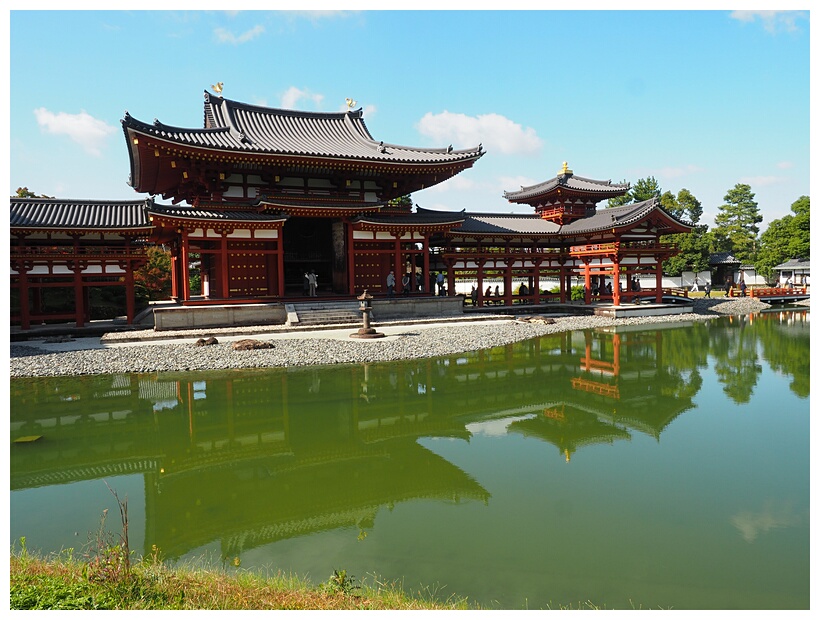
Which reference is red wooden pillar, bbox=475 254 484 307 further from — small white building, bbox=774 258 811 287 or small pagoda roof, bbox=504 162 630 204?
small white building, bbox=774 258 811 287

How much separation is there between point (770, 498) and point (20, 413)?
10986mm

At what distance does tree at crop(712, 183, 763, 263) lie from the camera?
5100 cm

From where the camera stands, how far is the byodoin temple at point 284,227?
1834cm

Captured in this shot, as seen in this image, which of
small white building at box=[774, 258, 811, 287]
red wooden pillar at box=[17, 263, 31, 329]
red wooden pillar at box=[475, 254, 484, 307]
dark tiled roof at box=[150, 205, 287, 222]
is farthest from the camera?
small white building at box=[774, 258, 811, 287]

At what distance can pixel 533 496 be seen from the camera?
5.37m

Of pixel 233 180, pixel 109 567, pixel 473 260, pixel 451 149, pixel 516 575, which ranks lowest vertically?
pixel 516 575

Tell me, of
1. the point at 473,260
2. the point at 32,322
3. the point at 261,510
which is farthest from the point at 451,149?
the point at 261,510

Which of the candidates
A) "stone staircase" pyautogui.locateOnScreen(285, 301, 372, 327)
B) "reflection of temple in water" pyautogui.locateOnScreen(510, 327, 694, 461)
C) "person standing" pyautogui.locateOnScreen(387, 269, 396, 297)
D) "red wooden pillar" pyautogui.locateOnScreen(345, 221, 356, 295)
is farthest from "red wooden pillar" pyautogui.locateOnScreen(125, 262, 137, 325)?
"reflection of temple in water" pyautogui.locateOnScreen(510, 327, 694, 461)


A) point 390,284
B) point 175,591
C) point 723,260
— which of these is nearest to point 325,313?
point 390,284

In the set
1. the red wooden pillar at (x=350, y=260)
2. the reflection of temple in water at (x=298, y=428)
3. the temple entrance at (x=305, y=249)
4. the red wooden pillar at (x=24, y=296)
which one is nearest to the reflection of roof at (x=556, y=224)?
the red wooden pillar at (x=350, y=260)

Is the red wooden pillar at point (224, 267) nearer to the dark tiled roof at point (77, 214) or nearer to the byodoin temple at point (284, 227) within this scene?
the byodoin temple at point (284, 227)

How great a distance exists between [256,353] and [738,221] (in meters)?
57.6

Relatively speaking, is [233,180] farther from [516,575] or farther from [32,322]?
[516,575]

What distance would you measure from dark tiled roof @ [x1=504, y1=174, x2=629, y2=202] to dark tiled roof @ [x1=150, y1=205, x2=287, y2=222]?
16.7 m
